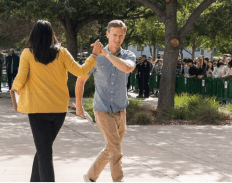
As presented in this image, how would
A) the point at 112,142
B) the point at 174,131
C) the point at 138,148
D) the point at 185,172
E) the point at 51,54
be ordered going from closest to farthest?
1. the point at 51,54
2. the point at 112,142
3. the point at 185,172
4. the point at 138,148
5. the point at 174,131

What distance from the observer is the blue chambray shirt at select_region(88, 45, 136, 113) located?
5.16 metres

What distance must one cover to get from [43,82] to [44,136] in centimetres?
50

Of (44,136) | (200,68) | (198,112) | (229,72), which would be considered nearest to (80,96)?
(44,136)

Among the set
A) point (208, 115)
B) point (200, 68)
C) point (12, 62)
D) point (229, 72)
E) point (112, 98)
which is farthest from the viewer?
point (12, 62)

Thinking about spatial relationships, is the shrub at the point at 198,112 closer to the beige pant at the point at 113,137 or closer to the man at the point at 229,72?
the man at the point at 229,72

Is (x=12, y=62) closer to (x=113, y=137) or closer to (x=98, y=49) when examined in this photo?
(x=113, y=137)

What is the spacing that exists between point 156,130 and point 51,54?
644cm

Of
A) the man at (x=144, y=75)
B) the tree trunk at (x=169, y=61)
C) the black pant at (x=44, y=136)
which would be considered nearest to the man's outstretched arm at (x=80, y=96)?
the black pant at (x=44, y=136)

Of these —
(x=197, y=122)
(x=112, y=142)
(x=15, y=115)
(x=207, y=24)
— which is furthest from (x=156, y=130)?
(x=207, y=24)

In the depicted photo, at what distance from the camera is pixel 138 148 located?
8.41 metres

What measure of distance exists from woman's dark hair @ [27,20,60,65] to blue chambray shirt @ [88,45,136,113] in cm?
60

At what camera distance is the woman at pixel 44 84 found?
4.72 meters

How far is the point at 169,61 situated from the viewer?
45.5 feet

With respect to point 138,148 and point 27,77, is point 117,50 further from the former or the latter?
point 138,148
